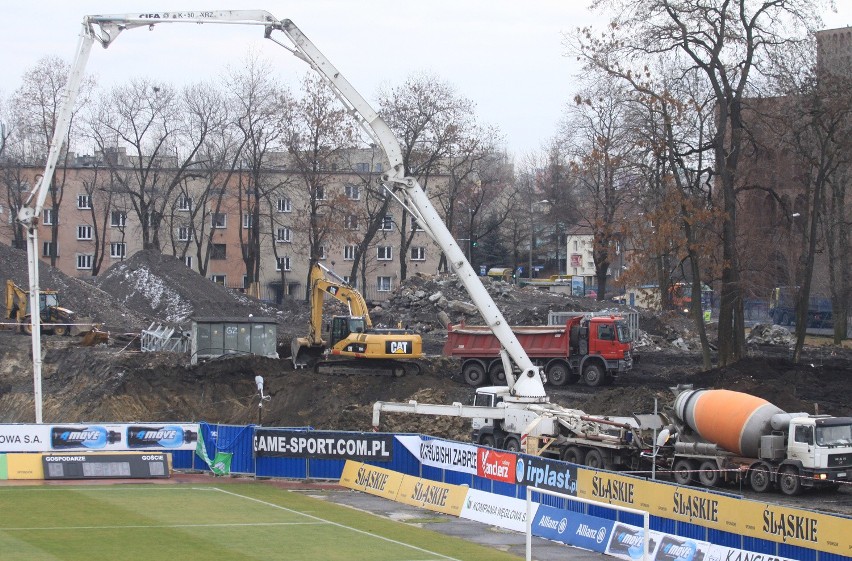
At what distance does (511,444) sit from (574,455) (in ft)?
8.59

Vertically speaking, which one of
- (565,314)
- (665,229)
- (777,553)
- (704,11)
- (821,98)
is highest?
(704,11)

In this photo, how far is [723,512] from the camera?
20531mm

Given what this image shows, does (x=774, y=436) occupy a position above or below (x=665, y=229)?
below

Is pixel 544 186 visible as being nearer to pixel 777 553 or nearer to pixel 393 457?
pixel 393 457

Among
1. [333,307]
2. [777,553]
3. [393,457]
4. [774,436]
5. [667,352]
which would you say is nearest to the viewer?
[777,553]

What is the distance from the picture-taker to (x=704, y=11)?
145 feet

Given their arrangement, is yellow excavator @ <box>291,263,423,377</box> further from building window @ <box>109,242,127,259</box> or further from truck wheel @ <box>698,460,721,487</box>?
building window @ <box>109,242,127,259</box>

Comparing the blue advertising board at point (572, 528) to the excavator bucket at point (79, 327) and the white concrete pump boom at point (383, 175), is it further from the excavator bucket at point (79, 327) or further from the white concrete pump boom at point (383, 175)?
the excavator bucket at point (79, 327)

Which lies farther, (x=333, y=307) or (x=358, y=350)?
(x=333, y=307)

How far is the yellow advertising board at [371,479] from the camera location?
30156mm

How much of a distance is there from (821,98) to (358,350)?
22.8 metres

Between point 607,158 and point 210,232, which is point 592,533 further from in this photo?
point 210,232

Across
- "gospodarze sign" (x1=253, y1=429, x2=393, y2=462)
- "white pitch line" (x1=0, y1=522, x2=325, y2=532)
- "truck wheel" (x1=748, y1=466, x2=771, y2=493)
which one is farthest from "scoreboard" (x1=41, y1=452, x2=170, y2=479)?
"truck wheel" (x1=748, y1=466, x2=771, y2=493)

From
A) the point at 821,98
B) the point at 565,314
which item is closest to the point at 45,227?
the point at 565,314
